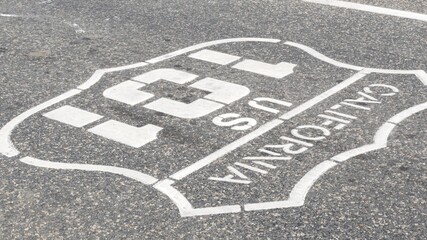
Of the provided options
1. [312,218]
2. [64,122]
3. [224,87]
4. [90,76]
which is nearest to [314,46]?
[224,87]

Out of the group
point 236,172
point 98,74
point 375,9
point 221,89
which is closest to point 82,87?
point 98,74

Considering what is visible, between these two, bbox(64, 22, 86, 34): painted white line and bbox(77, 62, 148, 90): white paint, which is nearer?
bbox(77, 62, 148, 90): white paint

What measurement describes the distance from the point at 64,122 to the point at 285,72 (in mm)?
2237

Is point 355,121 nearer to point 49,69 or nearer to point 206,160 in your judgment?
point 206,160

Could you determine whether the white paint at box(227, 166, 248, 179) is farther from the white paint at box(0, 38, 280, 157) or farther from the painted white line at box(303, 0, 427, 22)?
the painted white line at box(303, 0, 427, 22)

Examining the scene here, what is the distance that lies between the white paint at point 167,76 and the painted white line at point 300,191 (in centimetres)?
205

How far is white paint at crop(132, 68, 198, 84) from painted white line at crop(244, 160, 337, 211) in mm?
2048

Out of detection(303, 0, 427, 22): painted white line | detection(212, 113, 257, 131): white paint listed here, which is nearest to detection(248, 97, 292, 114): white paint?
detection(212, 113, 257, 131): white paint

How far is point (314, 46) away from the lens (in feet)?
26.1

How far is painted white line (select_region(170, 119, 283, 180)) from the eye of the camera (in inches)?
214

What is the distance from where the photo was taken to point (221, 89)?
22.5 feet

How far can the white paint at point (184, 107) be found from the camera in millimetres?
6379

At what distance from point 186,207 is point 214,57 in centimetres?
296

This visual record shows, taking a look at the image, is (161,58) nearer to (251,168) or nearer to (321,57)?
(321,57)
